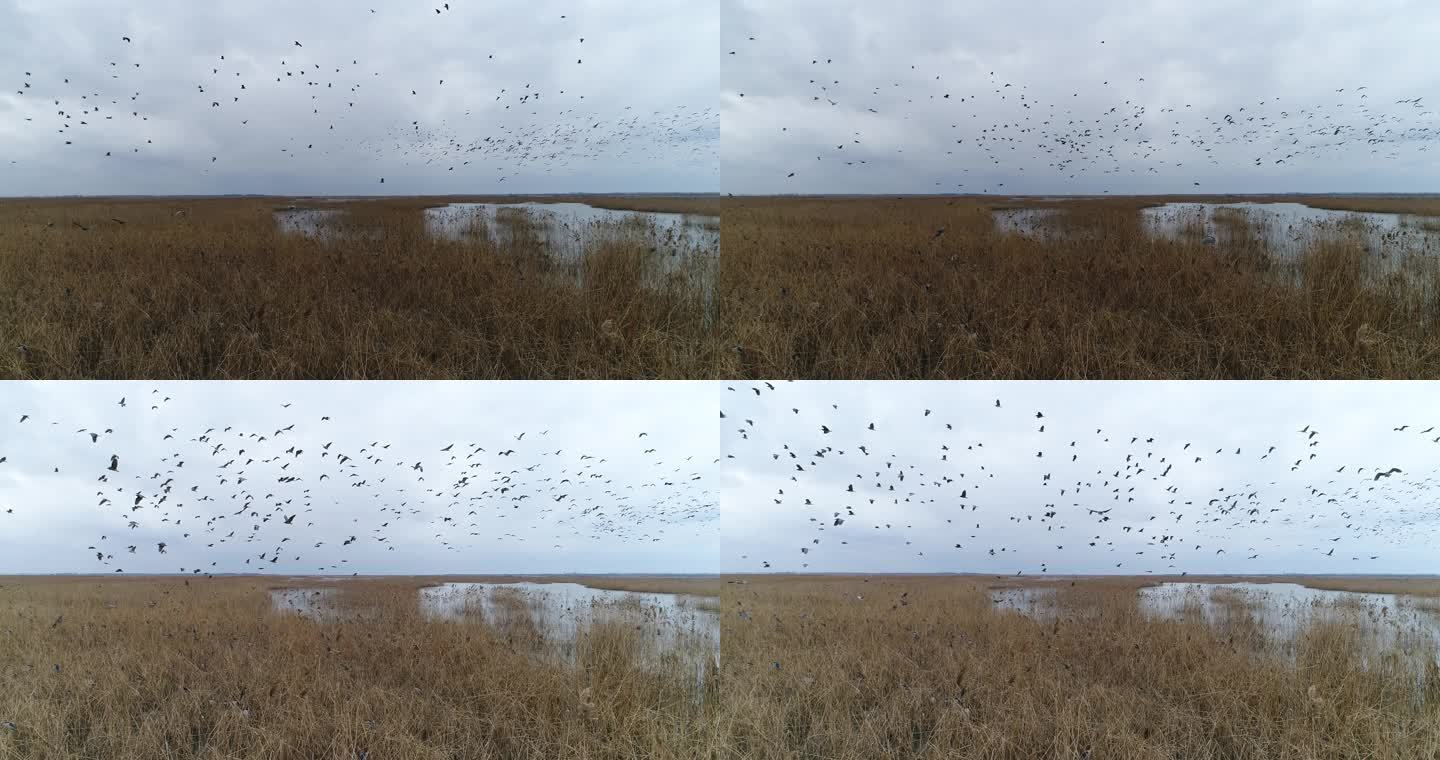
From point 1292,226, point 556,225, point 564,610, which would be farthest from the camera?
point 556,225

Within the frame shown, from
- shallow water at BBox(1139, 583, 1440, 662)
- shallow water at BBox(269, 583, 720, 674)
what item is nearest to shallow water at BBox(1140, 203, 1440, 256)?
shallow water at BBox(1139, 583, 1440, 662)

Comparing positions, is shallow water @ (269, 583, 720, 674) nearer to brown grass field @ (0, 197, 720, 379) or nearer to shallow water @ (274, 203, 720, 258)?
brown grass field @ (0, 197, 720, 379)

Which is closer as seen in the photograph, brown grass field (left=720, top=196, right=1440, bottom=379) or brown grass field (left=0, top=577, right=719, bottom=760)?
brown grass field (left=0, top=577, right=719, bottom=760)

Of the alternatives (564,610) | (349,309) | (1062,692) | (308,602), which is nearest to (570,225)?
(349,309)

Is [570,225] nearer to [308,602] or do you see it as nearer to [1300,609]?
[308,602]

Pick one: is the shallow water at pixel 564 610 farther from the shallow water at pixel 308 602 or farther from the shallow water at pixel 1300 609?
the shallow water at pixel 1300 609

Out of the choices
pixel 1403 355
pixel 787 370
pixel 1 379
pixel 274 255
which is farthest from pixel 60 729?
pixel 1403 355

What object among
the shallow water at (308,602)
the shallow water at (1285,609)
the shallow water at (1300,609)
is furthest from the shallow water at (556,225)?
the shallow water at (1300,609)

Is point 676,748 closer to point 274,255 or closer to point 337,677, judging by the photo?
point 337,677
